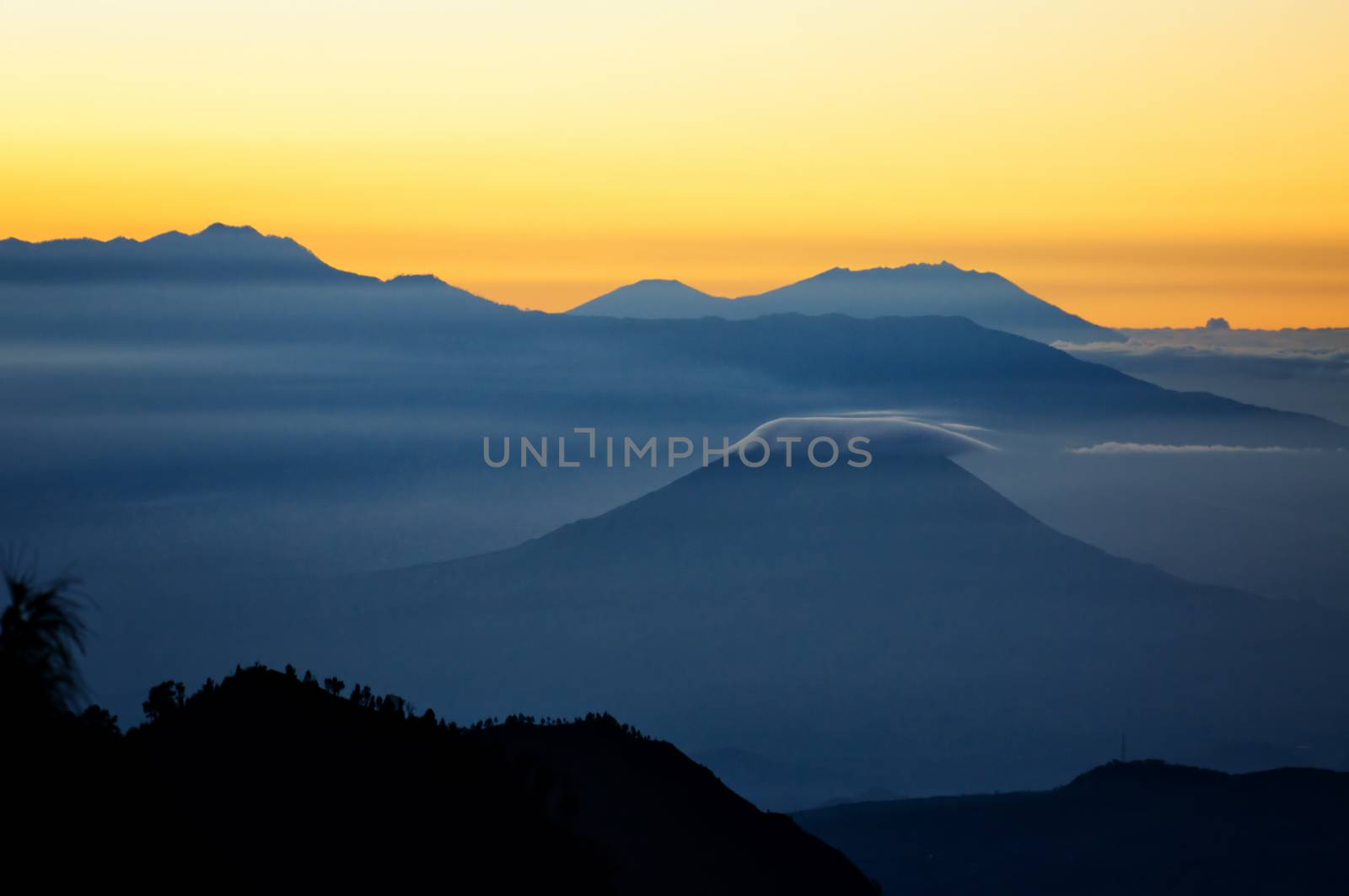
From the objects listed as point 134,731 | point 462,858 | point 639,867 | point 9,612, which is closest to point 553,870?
point 462,858

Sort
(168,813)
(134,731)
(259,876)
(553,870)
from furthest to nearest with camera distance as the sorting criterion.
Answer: (553,870) → (134,731) → (259,876) → (168,813)

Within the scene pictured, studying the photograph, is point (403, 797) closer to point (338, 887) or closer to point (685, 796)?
point (338, 887)

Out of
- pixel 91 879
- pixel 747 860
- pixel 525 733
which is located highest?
pixel 91 879

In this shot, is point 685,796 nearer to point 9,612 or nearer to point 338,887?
point 338,887

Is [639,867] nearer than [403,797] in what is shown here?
No

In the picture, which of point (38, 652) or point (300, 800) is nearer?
point (38, 652)

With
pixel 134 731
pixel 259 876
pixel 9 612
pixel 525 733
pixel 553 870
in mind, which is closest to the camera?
pixel 9 612

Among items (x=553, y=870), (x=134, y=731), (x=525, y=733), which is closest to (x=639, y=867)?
(x=525, y=733)

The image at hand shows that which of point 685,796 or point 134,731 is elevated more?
point 134,731
